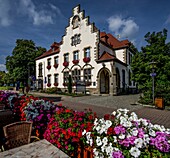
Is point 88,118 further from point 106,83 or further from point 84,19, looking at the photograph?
point 84,19

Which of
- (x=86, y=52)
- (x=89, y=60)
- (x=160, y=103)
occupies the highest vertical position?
(x=86, y=52)

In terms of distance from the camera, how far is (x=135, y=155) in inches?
58.4

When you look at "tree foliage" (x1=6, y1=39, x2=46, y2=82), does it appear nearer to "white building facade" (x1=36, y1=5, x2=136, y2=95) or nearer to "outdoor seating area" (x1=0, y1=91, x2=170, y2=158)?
"white building facade" (x1=36, y1=5, x2=136, y2=95)

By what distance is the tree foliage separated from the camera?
34.6m

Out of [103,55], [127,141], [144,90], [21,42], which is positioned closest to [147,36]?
[144,90]

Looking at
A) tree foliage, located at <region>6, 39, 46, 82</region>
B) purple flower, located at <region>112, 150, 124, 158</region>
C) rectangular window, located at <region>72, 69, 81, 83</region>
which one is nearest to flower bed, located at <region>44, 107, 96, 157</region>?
purple flower, located at <region>112, 150, 124, 158</region>

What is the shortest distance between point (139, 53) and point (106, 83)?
10.0 metres

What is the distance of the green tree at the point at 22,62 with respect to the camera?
34.6 m

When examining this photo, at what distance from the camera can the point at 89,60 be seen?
19.6 meters

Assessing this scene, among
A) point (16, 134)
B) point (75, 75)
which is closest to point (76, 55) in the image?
point (75, 75)

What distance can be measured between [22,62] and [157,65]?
34514mm

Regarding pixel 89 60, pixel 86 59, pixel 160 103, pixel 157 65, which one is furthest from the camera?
pixel 86 59

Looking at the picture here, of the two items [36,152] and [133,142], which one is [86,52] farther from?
[133,142]

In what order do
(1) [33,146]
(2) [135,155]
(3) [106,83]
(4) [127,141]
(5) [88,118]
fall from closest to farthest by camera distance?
(2) [135,155] → (4) [127,141] → (1) [33,146] → (5) [88,118] → (3) [106,83]
